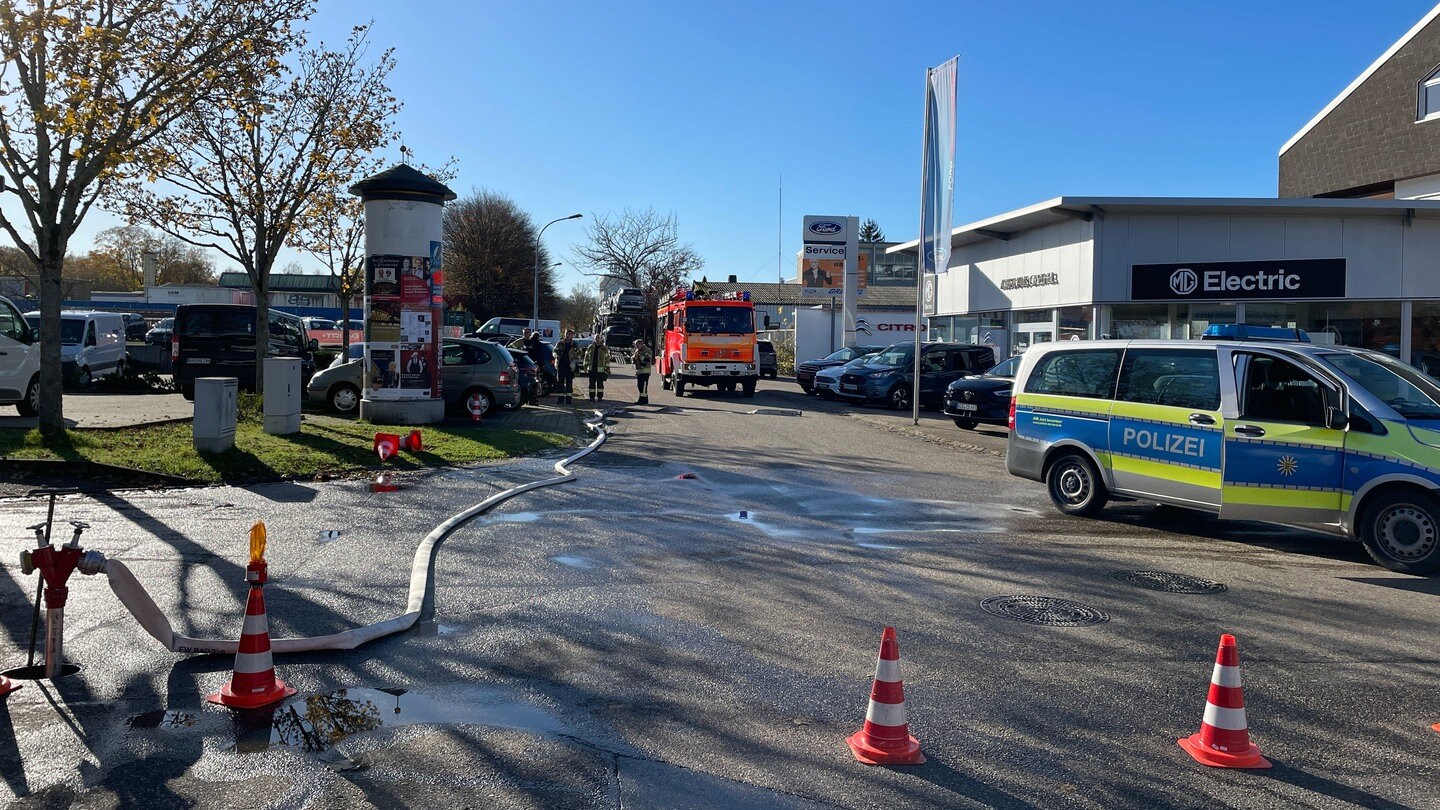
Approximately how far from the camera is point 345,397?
1936cm

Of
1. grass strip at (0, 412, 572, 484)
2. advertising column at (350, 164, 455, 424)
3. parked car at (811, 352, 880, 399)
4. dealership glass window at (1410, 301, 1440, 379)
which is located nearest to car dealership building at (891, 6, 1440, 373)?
dealership glass window at (1410, 301, 1440, 379)

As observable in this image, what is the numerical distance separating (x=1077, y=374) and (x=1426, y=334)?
62.4 ft

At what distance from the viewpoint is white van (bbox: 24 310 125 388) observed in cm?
2428

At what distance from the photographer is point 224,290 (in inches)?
2968

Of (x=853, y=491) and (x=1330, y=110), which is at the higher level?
(x=1330, y=110)

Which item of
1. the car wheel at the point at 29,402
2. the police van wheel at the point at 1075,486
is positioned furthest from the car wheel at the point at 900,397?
the car wheel at the point at 29,402

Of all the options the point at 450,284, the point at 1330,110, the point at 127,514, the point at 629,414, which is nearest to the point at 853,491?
the point at 127,514

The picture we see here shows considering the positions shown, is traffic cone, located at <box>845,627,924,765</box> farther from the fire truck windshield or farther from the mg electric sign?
the fire truck windshield

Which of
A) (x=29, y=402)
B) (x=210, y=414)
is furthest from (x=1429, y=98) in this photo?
(x=29, y=402)

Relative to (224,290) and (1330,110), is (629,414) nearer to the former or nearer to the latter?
(1330,110)

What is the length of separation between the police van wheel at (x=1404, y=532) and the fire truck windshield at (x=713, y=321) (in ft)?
75.0

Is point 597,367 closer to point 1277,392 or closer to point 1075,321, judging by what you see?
point 1075,321

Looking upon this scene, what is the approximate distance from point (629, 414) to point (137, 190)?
10.6 m

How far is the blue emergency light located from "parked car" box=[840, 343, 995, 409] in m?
15.9
